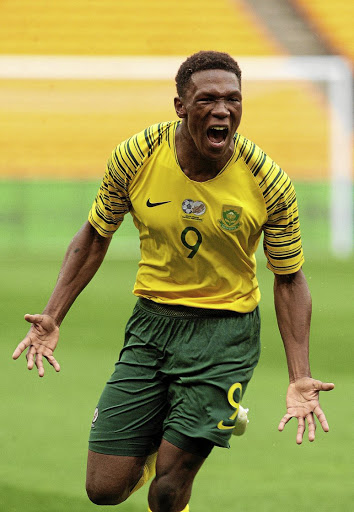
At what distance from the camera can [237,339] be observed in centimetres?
385

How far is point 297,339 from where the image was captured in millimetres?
3814

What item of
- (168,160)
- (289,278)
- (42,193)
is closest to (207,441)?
(289,278)

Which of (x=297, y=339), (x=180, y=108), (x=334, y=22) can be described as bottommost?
(x=297, y=339)

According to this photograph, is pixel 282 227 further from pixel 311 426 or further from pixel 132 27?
pixel 132 27

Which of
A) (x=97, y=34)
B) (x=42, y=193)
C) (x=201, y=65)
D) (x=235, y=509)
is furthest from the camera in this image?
(x=97, y=34)

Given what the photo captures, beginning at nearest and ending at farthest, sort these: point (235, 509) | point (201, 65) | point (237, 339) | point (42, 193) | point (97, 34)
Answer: point (201, 65) → point (237, 339) → point (235, 509) → point (42, 193) → point (97, 34)

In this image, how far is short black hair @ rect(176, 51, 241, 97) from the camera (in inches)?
140

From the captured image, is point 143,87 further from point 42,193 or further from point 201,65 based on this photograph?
point 201,65

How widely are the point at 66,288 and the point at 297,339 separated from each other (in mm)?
988

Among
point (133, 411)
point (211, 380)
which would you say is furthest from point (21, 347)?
point (211, 380)

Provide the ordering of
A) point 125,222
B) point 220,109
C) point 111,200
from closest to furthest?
point 220,109 < point 111,200 < point 125,222

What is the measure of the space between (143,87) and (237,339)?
38.2ft

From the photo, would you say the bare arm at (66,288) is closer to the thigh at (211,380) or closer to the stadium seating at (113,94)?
the thigh at (211,380)

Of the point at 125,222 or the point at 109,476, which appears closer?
the point at 109,476
